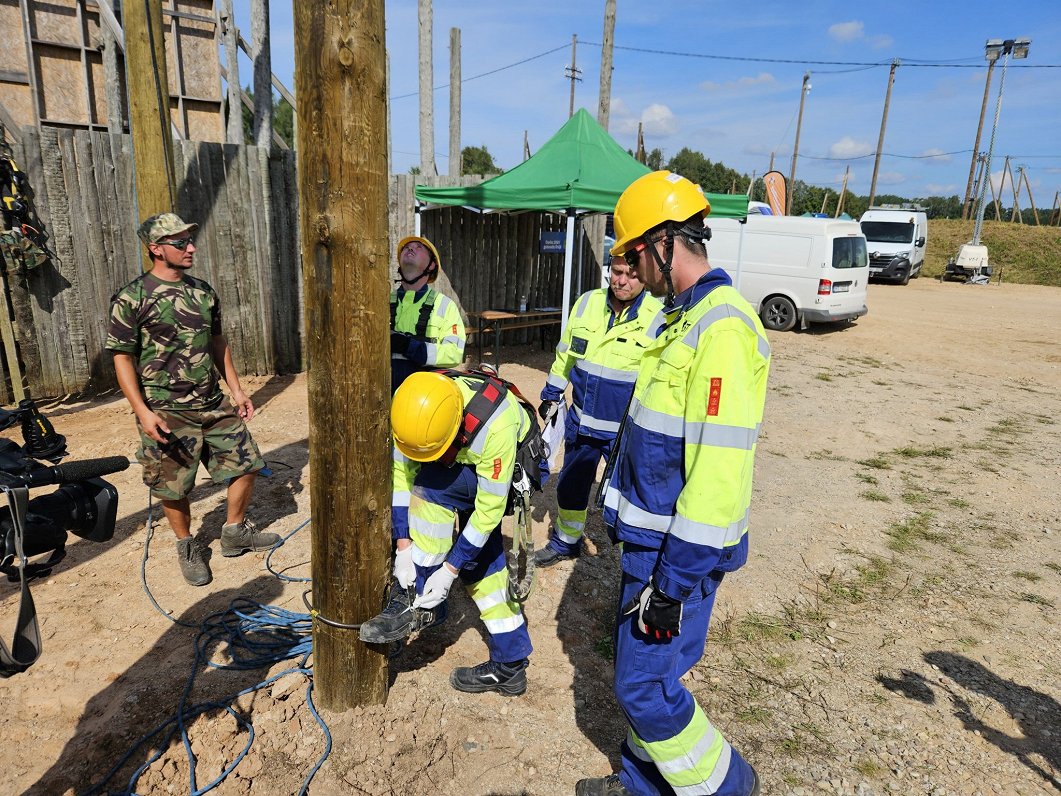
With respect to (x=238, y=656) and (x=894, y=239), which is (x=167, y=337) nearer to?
(x=238, y=656)

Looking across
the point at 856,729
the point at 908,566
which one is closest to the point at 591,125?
the point at 908,566

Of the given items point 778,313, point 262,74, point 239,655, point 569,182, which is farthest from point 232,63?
point 778,313

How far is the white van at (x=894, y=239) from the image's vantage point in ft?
67.8

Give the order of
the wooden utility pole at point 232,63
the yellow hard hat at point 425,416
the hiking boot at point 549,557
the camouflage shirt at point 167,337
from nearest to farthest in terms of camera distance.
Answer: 1. the yellow hard hat at point 425,416
2. the camouflage shirt at point 167,337
3. the hiking boot at point 549,557
4. the wooden utility pole at point 232,63

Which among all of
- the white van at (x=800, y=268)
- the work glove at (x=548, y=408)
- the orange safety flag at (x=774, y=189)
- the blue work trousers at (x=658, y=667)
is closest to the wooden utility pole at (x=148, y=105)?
the work glove at (x=548, y=408)

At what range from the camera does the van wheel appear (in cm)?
1298

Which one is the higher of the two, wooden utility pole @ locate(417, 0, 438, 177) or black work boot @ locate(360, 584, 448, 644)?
wooden utility pole @ locate(417, 0, 438, 177)

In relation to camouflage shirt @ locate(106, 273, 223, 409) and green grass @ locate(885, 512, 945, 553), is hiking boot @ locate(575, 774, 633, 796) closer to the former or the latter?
camouflage shirt @ locate(106, 273, 223, 409)

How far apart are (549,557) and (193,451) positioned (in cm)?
225

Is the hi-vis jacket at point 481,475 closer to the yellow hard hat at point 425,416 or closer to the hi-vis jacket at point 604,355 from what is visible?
the yellow hard hat at point 425,416

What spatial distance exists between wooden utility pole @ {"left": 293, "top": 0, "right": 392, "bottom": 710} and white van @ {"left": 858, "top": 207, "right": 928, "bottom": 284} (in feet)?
71.4

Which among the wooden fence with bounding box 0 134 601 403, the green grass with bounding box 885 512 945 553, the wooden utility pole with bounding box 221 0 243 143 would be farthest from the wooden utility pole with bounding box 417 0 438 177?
the green grass with bounding box 885 512 945 553

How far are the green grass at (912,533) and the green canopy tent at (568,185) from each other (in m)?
4.64

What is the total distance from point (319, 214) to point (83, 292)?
552 cm
